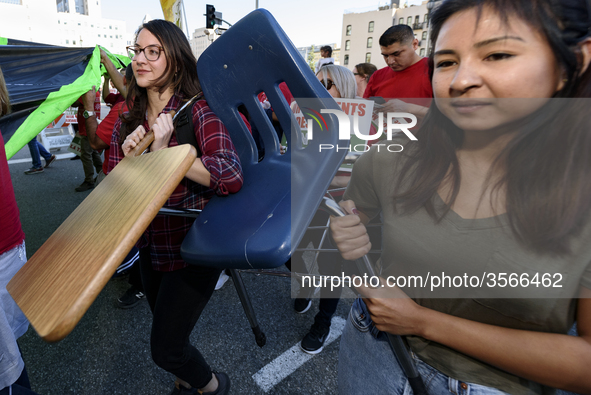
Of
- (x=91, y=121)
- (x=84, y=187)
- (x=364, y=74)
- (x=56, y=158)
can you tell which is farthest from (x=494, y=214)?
(x=56, y=158)

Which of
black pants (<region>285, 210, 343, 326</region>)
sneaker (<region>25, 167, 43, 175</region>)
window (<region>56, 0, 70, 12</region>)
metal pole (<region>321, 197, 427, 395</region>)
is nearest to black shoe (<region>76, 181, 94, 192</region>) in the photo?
sneaker (<region>25, 167, 43, 175</region>)

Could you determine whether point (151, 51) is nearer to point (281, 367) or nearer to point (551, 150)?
point (551, 150)

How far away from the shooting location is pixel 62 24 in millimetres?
74438

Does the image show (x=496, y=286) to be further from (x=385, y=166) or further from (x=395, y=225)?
(x=385, y=166)

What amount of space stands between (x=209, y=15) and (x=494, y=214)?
15944 millimetres

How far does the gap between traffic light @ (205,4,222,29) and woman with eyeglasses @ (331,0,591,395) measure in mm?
15570

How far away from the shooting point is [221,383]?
1.88m

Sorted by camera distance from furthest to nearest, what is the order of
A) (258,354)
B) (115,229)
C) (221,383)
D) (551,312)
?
(258,354), (221,383), (551,312), (115,229)

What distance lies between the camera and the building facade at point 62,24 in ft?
188

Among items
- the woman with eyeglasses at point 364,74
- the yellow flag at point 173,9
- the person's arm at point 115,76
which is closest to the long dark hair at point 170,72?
the person's arm at point 115,76

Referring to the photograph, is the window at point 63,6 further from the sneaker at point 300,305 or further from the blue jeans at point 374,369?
the blue jeans at point 374,369

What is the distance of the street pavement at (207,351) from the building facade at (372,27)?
167ft

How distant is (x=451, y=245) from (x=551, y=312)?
0.77 ft

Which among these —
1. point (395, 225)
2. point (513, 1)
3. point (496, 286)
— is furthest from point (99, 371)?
point (513, 1)
